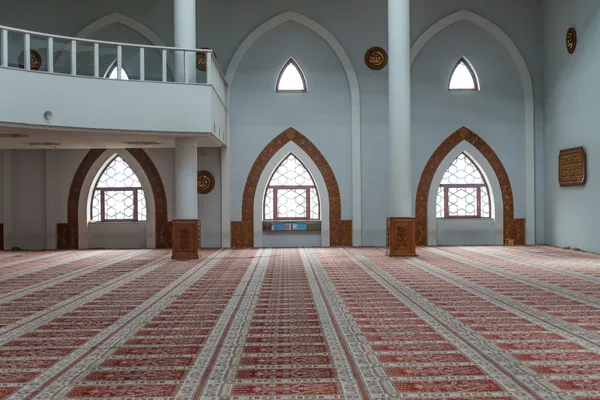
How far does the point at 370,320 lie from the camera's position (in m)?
4.25

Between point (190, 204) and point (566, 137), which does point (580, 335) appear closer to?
point (190, 204)

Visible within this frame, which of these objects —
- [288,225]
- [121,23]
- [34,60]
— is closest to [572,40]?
[288,225]

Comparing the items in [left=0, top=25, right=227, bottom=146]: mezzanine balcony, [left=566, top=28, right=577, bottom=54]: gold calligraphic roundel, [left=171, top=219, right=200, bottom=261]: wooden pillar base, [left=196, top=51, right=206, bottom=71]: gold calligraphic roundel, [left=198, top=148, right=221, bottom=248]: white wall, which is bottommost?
[left=171, top=219, right=200, bottom=261]: wooden pillar base

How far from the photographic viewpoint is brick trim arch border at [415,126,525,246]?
11656 mm

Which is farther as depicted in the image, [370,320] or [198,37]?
[198,37]

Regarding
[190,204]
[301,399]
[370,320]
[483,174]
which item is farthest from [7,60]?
[483,174]

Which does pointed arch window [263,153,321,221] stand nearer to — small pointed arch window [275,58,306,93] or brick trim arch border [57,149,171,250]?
small pointed arch window [275,58,306,93]

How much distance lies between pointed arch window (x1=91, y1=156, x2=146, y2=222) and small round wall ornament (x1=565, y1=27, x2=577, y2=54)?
23.9ft

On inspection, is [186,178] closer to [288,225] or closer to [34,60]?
[34,60]

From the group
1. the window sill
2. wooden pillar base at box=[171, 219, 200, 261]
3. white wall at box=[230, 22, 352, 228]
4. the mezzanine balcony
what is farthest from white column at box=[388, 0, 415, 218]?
wooden pillar base at box=[171, 219, 200, 261]

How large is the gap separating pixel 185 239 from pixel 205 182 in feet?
7.89

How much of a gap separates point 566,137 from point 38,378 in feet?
31.7

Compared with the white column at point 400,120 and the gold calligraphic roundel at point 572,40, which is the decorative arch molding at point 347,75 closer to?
the white column at point 400,120

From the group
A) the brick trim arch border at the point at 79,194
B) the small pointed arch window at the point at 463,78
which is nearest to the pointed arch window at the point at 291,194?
the brick trim arch border at the point at 79,194
